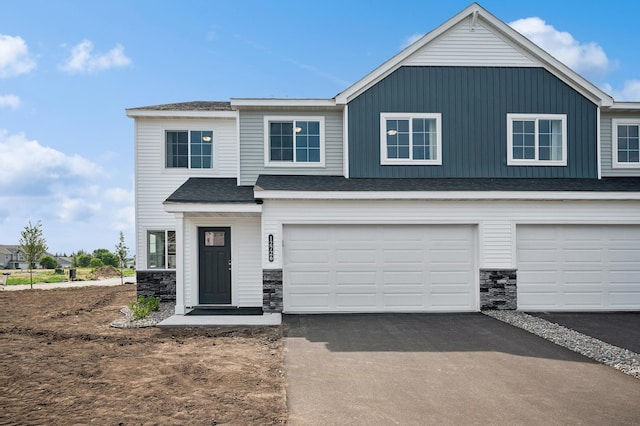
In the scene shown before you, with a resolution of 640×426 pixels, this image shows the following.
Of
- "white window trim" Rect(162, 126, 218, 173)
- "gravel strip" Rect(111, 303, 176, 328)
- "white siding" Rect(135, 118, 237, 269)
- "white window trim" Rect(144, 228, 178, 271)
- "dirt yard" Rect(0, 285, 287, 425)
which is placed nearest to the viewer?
"dirt yard" Rect(0, 285, 287, 425)

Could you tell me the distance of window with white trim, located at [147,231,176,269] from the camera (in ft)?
44.0

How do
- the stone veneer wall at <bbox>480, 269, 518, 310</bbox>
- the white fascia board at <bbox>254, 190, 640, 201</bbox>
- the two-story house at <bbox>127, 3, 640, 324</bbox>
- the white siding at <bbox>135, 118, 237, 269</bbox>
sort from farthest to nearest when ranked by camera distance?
1. the white siding at <bbox>135, 118, 237, 269</bbox>
2. the stone veneer wall at <bbox>480, 269, 518, 310</bbox>
3. the two-story house at <bbox>127, 3, 640, 324</bbox>
4. the white fascia board at <bbox>254, 190, 640, 201</bbox>

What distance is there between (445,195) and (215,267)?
6.68 meters

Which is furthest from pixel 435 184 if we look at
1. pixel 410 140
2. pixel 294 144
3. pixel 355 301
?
pixel 294 144

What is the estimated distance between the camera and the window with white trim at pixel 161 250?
13398mm

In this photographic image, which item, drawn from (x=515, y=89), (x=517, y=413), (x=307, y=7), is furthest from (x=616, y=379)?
(x=307, y=7)

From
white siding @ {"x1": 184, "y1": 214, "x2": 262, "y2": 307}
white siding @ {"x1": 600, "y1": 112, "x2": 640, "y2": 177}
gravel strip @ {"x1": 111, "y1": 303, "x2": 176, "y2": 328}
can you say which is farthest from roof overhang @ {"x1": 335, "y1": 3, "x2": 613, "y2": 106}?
gravel strip @ {"x1": 111, "y1": 303, "x2": 176, "y2": 328}

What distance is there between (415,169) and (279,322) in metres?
5.80

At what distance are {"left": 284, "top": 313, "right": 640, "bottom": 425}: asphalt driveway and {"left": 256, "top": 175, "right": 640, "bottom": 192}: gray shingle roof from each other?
3716 millimetres

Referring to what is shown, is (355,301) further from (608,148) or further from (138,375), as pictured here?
(608,148)

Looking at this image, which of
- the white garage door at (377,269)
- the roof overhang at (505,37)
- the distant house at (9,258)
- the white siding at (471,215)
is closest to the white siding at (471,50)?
the roof overhang at (505,37)

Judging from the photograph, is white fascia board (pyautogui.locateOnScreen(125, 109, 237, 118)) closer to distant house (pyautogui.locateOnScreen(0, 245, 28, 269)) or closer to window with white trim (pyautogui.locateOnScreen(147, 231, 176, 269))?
window with white trim (pyautogui.locateOnScreen(147, 231, 176, 269))

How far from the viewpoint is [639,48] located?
16.2 meters

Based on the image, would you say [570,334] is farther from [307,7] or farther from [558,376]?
[307,7]
